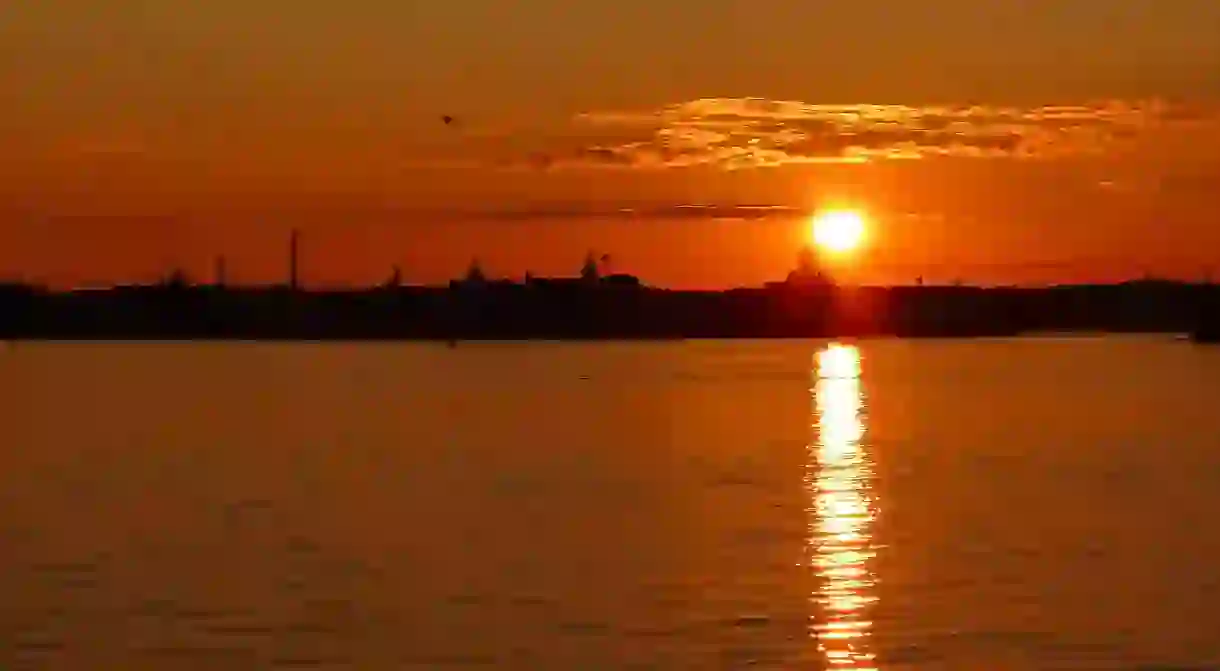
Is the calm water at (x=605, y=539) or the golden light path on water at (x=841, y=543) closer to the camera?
the calm water at (x=605, y=539)

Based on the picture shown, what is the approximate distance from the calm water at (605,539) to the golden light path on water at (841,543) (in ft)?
0.26

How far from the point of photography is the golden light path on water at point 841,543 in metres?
21.4

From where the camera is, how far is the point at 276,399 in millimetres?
75625

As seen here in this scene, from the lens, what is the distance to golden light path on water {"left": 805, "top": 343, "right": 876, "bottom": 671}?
21406 millimetres

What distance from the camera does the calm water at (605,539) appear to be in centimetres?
2114

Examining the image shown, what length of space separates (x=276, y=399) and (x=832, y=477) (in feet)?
124

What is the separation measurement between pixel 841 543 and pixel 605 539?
3.30 m

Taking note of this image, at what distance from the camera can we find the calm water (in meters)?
21.1

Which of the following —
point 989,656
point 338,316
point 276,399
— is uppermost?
point 338,316

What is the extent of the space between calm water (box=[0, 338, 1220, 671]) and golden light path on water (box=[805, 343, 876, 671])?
78 mm

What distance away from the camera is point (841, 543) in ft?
97.3

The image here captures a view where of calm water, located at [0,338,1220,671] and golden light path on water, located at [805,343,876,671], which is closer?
calm water, located at [0,338,1220,671]

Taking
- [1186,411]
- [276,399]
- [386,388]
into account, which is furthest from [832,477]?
[386,388]

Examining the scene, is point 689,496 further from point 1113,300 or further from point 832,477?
point 1113,300
